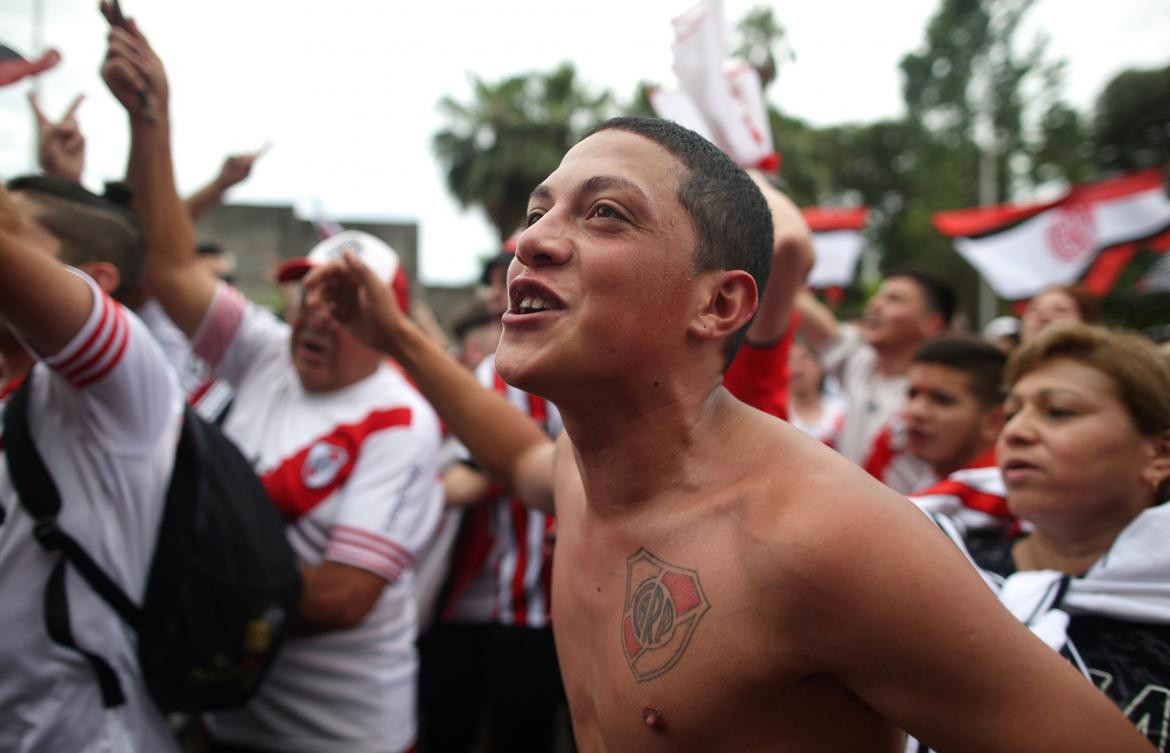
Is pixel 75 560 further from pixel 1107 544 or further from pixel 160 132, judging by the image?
pixel 1107 544

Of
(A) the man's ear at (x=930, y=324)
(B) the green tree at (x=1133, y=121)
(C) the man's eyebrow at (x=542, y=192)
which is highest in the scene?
(B) the green tree at (x=1133, y=121)

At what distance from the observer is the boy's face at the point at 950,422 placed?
3.32 meters

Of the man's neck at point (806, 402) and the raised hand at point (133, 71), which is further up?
the raised hand at point (133, 71)

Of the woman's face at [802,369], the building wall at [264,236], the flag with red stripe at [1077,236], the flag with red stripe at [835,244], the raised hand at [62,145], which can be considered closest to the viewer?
the raised hand at [62,145]

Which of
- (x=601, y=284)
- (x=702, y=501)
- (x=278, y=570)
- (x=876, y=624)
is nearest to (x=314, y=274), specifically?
(x=278, y=570)

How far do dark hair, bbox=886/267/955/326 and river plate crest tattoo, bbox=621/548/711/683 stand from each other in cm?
395

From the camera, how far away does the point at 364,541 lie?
8.52ft

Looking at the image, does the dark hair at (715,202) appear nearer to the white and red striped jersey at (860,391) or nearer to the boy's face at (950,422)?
the boy's face at (950,422)

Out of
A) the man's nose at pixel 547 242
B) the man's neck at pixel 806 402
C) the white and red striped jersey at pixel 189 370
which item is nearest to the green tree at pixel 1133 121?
the man's neck at pixel 806 402

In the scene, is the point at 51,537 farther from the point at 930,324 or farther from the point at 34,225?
the point at 930,324

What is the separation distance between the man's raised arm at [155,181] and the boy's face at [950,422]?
109 inches

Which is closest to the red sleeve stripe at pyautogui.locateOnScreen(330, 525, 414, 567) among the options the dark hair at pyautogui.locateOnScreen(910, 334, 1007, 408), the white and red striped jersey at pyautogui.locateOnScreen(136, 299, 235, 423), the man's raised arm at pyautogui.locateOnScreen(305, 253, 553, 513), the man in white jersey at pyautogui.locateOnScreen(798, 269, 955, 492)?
the man's raised arm at pyautogui.locateOnScreen(305, 253, 553, 513)

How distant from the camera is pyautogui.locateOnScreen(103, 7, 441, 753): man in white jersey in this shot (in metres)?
2.56

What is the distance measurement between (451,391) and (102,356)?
0.86m
